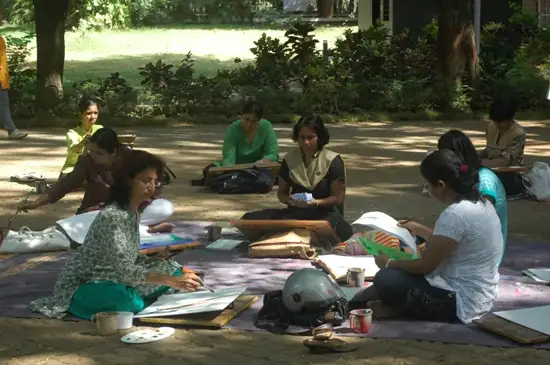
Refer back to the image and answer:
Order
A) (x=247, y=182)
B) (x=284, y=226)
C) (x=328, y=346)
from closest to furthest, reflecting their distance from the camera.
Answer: (x=328, y=346) < (x=284, y=226) < (x=247, y=182)

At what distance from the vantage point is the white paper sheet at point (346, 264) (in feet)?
23.1

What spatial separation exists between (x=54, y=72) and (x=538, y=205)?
31.9 feet

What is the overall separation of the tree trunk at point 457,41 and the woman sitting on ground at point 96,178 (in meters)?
9.37

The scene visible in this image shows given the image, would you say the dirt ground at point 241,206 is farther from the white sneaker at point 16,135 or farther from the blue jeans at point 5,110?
the blue jeans at point 5,110

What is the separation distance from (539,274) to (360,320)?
186 cm

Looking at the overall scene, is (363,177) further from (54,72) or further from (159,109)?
(54,72)

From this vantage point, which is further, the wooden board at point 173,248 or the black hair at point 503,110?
the black hair at point 503,110

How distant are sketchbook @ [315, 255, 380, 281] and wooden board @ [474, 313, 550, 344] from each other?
3.98 ft

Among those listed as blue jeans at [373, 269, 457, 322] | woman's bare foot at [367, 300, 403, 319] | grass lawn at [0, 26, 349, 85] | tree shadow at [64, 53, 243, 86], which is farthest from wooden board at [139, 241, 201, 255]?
tree shadow at [64, 53, 243, 86]

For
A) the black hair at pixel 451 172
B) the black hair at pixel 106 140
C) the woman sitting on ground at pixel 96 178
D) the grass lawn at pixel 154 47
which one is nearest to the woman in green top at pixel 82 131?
the woman sitting on ground at pixel 96 178

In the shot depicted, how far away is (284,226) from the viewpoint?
25.8ft

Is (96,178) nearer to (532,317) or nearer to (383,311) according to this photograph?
(383,311)

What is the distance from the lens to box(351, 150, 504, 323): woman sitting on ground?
5770 millimetres

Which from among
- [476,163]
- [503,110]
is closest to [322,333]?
[476,163]
